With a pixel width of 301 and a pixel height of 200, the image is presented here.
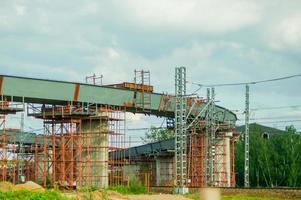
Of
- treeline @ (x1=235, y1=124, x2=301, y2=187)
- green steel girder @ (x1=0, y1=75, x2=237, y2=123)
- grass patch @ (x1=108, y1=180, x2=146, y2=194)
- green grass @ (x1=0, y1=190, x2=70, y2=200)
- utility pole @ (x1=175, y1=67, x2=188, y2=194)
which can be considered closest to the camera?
green grass @ (x1=0, y1=190, x2=70, y2=200)

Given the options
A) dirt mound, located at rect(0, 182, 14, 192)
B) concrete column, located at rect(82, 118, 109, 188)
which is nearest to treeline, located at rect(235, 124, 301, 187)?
concrete column, located at rect(82, 118, 109, 188)

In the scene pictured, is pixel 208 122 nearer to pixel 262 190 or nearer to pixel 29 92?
pixel 262 190

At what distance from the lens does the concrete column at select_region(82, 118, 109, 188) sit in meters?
37.8

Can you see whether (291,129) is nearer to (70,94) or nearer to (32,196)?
(70,94)

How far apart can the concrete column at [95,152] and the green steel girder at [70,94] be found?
1838mm

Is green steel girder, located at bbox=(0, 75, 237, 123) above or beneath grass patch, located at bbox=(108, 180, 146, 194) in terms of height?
above

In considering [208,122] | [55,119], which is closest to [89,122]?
[55,119]

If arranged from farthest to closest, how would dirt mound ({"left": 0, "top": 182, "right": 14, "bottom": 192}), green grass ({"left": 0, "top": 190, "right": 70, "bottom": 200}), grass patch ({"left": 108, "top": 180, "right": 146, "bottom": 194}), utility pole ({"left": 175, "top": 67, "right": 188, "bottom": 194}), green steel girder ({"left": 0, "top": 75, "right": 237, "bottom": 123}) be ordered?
utility pole ({"left": 175, "top": 67, "right": 188, "bottom": 194}) < grass patch ({"left": 108, "top": 180, "right": 146, "bottom": 194}) < green steel girder ({"left": 0, "top": 75, "right": 237, "bottom": 123}) < dirt mound ({"left": 0, "top": 182, "right": 14, "bottom": 192}) < green grass ({"left": 0, "top": 190, "right": 70, "bottom": 200})

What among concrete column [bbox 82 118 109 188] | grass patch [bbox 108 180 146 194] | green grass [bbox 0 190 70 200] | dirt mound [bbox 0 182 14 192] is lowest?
grass patch [bbox 108 180 146 194]

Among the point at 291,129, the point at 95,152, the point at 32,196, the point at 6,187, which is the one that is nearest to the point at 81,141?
the point at 95,152

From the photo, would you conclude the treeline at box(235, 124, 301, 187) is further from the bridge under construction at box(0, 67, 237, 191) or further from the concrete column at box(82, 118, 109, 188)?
the concrete column at box(82, 118, 109, 188)

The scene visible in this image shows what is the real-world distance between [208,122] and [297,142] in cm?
1730

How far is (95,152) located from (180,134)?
5.80 meters

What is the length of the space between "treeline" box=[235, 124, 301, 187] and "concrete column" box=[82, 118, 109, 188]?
64.5 feet
